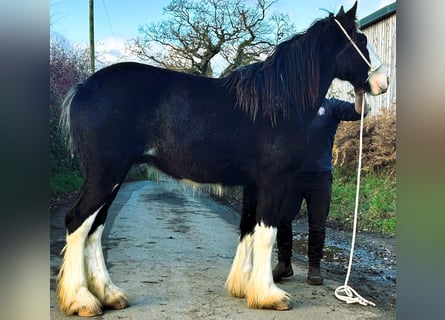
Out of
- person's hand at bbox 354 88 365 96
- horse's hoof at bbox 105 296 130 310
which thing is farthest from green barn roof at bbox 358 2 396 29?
horse's hoof at bbox 105 296 130 310

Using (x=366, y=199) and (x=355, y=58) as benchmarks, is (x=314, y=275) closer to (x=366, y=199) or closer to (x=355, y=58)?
(x=366, y=199)

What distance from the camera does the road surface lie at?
2736mm

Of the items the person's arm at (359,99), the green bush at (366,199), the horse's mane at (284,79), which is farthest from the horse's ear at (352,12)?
the green bush at (366,199)

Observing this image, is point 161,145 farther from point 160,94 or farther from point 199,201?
point 199,201

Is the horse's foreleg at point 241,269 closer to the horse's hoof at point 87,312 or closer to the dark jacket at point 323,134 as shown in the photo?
the dark jacket at point 323,134

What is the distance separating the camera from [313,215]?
3.03 metres

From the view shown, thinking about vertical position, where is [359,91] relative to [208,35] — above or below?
below

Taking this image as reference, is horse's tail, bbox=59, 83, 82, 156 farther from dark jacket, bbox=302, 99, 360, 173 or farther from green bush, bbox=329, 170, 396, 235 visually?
green bush, bbox=329, 170, 396, 235

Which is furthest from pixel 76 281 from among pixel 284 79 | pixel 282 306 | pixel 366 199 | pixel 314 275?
pixel 366 199

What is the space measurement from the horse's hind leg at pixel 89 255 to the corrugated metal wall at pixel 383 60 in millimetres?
1497

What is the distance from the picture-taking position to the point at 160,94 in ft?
9.11

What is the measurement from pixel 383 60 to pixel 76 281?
2377 millimetres

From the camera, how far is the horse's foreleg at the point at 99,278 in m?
2.66

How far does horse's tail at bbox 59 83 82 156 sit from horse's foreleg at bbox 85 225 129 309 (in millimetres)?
551
